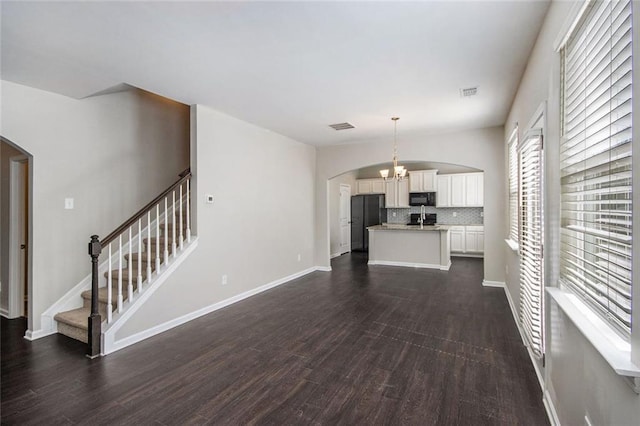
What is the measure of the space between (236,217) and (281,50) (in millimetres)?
2687

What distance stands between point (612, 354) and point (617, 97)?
936 mm

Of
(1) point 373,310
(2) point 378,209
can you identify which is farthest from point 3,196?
(2) point 378,209

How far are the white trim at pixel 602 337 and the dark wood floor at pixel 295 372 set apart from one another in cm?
97

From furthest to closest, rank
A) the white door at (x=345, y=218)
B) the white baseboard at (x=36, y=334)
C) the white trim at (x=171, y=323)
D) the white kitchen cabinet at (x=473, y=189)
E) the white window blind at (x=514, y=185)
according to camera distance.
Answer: the white door at (x=345, y=218) → the white kitchen cabinet at (x=473, y=189) → the white window blind at (x=514, y=185) → the white baseboard at (x=36, y=334) → the white trim at (x=171, y=323)

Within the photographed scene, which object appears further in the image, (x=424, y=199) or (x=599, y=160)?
(x=424, y=199)

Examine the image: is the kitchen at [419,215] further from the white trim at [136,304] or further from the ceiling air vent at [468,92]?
the white trim at [136,304]

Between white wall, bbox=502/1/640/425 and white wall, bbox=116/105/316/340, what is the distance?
3.65 metres

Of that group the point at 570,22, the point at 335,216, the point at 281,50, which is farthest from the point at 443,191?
the point at 570,22

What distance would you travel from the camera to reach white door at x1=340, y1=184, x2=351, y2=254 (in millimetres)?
9163

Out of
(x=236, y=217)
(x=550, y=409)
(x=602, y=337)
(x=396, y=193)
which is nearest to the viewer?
(x=602, y=337)

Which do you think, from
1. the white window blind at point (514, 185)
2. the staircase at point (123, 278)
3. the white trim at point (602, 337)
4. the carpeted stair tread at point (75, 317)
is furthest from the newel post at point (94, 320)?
the white window blind at point (514, 185)

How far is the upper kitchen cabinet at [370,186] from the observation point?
9.49m

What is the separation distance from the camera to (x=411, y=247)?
726cm

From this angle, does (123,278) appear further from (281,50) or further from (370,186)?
(370,186)
